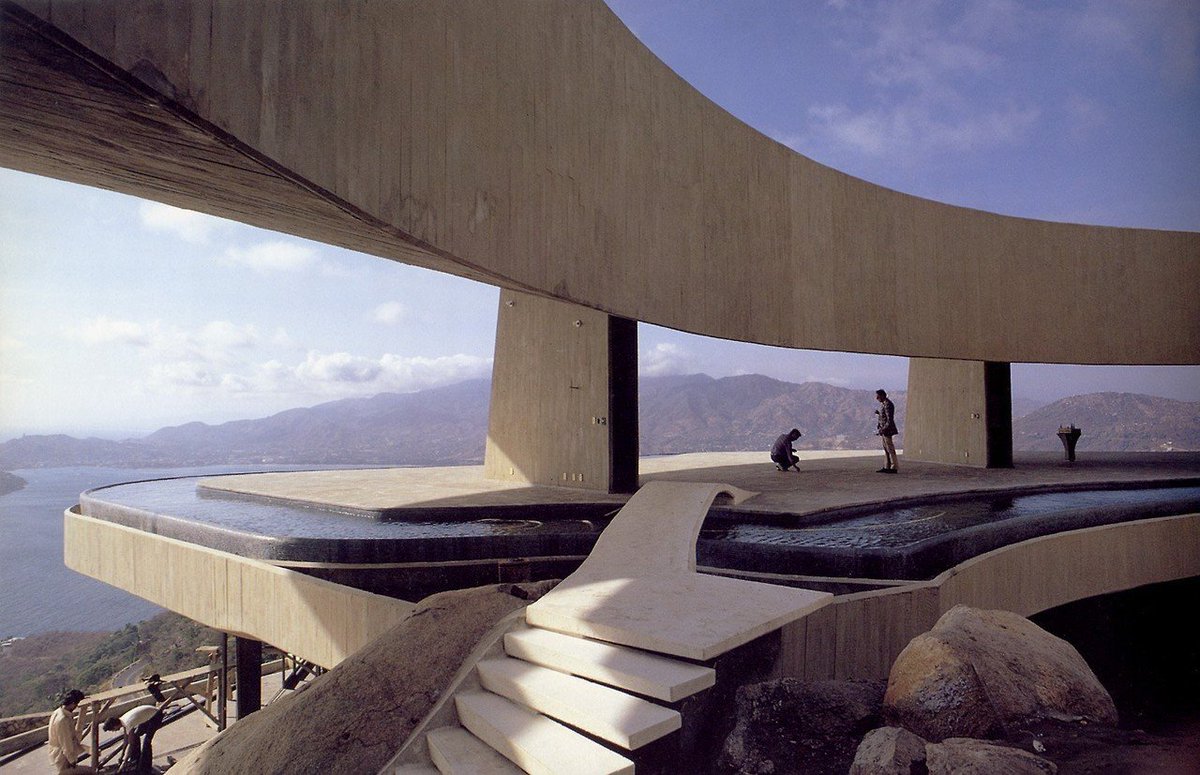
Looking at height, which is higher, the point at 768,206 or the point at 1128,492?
the point at 768,206

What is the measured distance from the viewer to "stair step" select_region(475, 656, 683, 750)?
280 centimetres

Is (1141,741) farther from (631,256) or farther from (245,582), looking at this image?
(245,582)

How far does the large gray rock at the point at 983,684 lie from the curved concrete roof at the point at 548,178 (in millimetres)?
4437

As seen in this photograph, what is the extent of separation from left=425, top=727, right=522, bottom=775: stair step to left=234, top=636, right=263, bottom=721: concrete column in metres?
7.28

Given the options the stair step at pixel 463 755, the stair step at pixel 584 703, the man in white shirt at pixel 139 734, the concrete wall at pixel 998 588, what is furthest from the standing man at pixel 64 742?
the concrete wall at pixel 998 588

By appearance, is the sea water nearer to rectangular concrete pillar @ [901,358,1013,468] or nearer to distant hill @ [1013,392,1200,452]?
rectangular concrete pillar @ [901,358,1013,468]

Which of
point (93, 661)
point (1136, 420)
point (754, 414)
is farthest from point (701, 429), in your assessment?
point (93, 661)

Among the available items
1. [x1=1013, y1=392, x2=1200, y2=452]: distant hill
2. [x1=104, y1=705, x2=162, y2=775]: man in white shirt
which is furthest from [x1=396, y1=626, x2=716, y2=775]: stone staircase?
[x1=1013, y1=392, x2=1200, y2=452]: distant hill

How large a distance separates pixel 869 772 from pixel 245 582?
5.56 metres

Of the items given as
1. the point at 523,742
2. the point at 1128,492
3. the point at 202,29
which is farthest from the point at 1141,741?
the point at 1128,492

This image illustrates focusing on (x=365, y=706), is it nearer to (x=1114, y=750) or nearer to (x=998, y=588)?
(x=1114, y=750)

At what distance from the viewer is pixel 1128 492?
9.80 m

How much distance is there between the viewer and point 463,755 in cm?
318

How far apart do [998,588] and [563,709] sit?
16.1 ft
